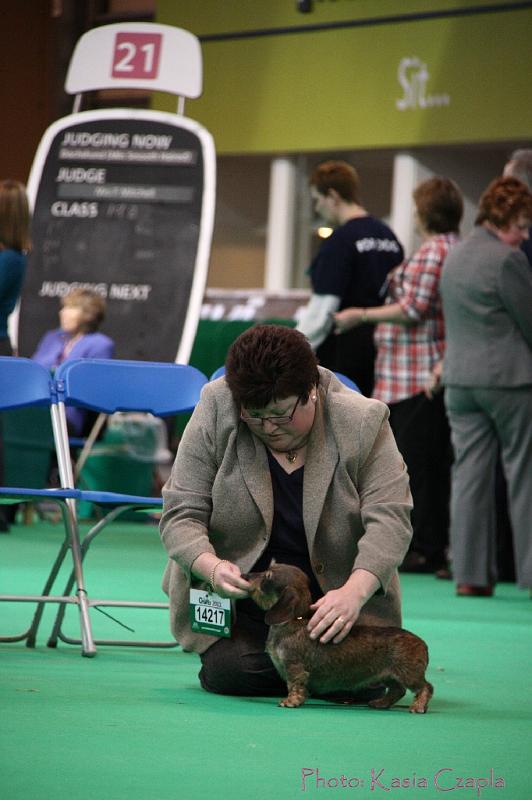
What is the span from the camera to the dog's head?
3127mm

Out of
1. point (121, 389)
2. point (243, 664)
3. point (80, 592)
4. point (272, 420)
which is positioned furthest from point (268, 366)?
point (121, 389)

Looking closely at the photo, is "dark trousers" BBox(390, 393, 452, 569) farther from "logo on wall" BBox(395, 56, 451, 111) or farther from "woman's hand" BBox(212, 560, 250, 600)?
"logo on wall" BBox(395, 56, 451, 111)

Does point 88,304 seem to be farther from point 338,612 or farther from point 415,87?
point 338,612

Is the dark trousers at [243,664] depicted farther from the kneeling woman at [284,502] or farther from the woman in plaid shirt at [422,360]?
the woman in plaid shirt at [422,360]

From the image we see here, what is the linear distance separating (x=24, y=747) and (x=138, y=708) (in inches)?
19.7

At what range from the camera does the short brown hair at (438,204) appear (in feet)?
20.6

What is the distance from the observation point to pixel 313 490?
3.28m

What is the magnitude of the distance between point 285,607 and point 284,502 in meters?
0.29

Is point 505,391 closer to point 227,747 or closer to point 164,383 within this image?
point 164,383

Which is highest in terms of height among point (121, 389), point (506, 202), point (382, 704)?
point (506, 202)

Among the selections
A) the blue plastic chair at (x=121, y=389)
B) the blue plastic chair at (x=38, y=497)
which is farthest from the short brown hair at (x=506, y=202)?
the blue plastic chair at (x=38, y=497)

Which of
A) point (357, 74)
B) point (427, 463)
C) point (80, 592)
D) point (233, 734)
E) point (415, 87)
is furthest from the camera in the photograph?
point (357, 74)

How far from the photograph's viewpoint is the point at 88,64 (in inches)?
316

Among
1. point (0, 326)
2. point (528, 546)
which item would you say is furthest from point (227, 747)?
point (0, 326)
